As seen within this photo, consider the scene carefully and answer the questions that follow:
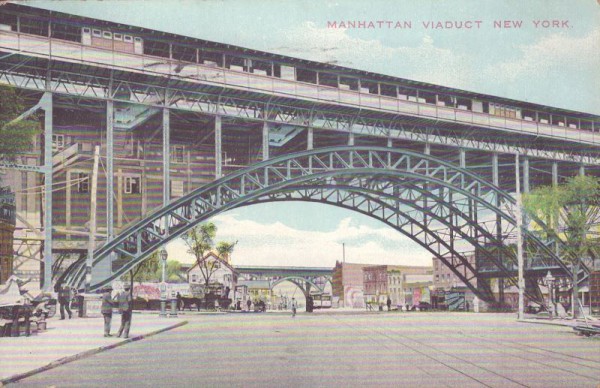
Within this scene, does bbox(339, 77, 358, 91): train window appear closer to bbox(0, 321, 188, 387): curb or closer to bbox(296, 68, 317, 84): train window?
bbox(296, 68, 317, 84): train window

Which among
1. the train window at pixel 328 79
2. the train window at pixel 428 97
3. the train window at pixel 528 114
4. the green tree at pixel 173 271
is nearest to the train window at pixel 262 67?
the train window at pixel 328 79

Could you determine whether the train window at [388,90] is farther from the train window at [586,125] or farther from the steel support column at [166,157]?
the train window at [586,125]

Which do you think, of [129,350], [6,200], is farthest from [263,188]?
[129,350]

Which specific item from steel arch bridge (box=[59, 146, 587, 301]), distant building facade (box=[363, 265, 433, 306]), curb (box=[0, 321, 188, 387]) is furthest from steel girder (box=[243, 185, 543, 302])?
curb (box=[0, 321, 188, 387])

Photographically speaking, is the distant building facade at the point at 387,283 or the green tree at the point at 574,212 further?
the distant building facade at the point at 387,283

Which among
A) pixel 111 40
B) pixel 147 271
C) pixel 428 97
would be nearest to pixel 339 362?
pixel 111 40
